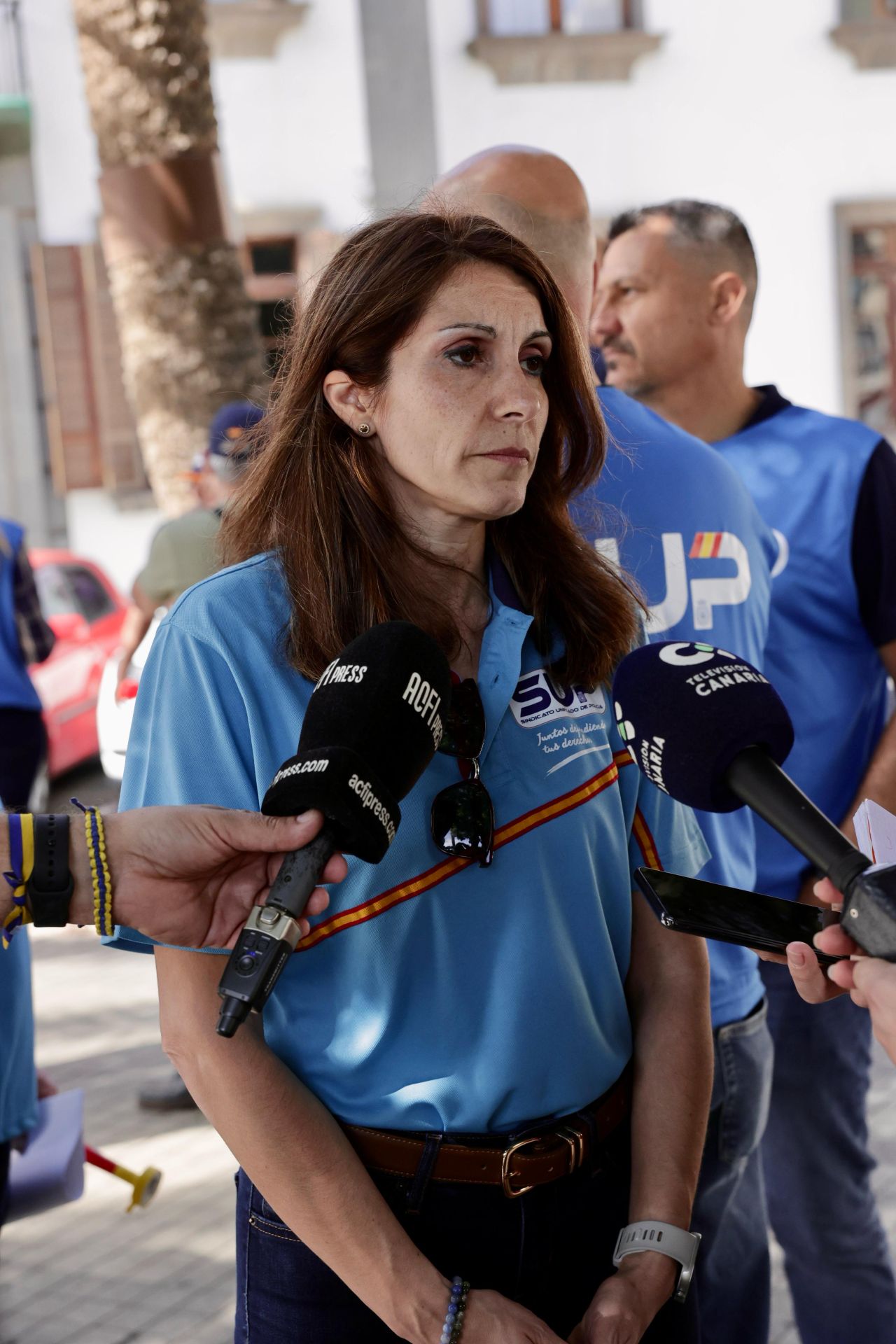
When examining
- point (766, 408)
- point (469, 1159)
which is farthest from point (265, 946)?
point (766, 408)

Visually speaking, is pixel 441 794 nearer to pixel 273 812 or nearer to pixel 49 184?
pixel 273 812

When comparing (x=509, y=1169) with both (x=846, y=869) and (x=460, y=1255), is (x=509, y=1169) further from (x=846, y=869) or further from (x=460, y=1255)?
(x=846, y=869)

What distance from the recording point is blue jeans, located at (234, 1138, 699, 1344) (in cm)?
190

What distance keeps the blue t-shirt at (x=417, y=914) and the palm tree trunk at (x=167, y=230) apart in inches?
247

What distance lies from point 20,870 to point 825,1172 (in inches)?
83.0

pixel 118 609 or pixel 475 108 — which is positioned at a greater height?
pixel 475 108

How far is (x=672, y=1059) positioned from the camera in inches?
83.5

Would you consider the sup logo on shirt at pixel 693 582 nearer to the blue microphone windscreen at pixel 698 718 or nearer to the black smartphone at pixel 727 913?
the blue microphone windscreen at pixel 698 718

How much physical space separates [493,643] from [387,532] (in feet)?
0.72

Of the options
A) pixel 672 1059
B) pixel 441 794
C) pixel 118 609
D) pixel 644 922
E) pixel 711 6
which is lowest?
pixel 118 609

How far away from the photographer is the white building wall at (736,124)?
13.5 metres

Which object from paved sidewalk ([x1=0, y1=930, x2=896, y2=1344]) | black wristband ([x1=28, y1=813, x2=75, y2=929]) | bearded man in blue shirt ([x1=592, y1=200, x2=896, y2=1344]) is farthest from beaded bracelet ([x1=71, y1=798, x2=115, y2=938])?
paved sidewalk ([x1=0, y1=930, x2=896, y2=1344])

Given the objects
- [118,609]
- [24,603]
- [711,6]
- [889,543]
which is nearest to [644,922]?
[889,543]

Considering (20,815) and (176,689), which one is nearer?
(20,815)
